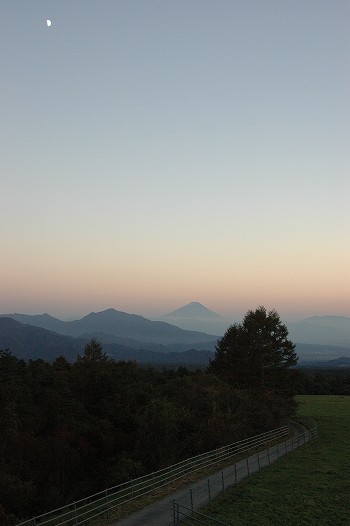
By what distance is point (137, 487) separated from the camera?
26359mm

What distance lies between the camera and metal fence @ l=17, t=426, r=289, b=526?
65.9 feet

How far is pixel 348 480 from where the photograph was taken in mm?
28281

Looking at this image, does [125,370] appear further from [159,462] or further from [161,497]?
[161,497]

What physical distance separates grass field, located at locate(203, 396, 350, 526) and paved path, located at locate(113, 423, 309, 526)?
2.18ft

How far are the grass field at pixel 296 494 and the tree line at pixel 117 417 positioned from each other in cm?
822

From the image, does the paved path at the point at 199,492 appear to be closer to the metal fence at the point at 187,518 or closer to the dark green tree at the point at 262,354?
the metal fence at the point at 187,518

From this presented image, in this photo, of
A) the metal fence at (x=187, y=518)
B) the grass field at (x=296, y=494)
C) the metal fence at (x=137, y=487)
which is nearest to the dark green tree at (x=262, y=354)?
the metal fence at (x=137, y=487)

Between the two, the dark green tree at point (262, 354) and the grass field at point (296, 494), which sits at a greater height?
the dark green tree at point (262, 354)

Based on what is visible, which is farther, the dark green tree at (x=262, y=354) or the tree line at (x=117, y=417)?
the dark green tree at (x=262, y=354)

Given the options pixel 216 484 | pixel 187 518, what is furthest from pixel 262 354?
pixel 187 518

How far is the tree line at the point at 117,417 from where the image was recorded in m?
38.4

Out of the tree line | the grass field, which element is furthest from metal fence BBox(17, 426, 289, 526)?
the grass field

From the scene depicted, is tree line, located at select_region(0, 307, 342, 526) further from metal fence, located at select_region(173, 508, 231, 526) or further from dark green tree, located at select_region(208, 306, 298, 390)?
metal fence, located at select_region(173, 508, 231, 526)

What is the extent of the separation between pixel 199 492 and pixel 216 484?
7.45 ft
